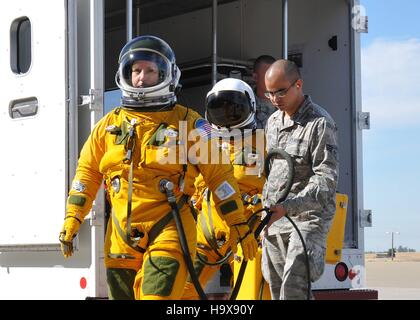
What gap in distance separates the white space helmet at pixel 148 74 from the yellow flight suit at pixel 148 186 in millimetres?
74

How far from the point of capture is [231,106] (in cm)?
553

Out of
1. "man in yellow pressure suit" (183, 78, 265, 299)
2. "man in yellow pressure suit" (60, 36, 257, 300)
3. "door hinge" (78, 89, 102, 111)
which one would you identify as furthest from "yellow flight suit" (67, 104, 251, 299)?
"man in yellow pressure suit" (183, 78, 265, 299)

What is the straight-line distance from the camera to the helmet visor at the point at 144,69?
4.42 m

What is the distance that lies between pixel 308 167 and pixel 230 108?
50.8 inches

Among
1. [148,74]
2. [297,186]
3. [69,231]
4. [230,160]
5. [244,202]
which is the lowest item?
[69,231]

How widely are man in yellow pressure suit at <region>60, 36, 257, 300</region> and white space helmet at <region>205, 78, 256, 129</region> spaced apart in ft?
3.35

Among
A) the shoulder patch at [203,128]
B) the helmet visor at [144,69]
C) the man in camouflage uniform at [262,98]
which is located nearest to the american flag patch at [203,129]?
the shoulder patch at [203,128]

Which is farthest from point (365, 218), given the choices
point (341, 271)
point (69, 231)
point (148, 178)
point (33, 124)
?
point (69, 231)

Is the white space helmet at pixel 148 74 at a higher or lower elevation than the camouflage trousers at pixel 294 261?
higher

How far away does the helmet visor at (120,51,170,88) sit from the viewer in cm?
442

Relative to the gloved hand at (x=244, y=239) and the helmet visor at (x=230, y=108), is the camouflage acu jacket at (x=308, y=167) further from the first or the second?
the helmet visor at (x=230, y=108)

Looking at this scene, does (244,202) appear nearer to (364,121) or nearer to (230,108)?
(230,108)

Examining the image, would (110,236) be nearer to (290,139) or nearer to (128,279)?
(128,279)

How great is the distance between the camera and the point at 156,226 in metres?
4.23
